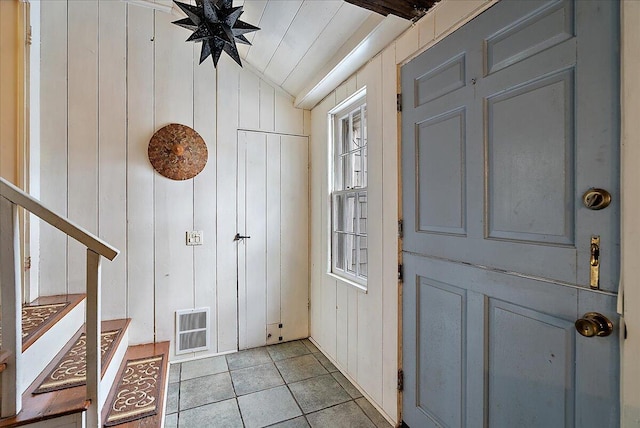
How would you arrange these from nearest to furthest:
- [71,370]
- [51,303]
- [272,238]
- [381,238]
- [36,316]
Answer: [71,370] < [36,316] < [381,238] < [51,303] < [272,238]

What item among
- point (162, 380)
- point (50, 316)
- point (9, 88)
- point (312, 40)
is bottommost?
point (162, 380)

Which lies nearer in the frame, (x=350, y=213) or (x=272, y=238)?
(x=350, y=213)

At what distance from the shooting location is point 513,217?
3.90 feet

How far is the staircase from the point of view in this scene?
126cm

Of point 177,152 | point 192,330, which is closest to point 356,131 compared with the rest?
point 177,152

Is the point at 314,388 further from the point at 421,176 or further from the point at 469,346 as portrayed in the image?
the point at 421,176

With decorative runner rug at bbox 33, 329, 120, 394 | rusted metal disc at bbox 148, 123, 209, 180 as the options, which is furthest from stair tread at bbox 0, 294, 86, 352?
rusted metal disc at bbox 148, 123, 209, 180

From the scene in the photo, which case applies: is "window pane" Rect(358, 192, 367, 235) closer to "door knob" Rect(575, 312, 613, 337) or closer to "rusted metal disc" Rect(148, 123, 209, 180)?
"rusted metal disc" Rect(148, 123, 209, 180)

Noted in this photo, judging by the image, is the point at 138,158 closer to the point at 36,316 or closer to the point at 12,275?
the point at 36,316

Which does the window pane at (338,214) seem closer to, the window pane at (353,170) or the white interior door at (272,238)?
the window pane at (353,170)

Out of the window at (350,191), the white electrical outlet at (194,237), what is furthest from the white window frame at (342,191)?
the white electrical outlet at (194,237)

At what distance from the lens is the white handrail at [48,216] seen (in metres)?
1.25

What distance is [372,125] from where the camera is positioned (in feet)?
6.74

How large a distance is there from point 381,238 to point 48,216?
1.76 meters
